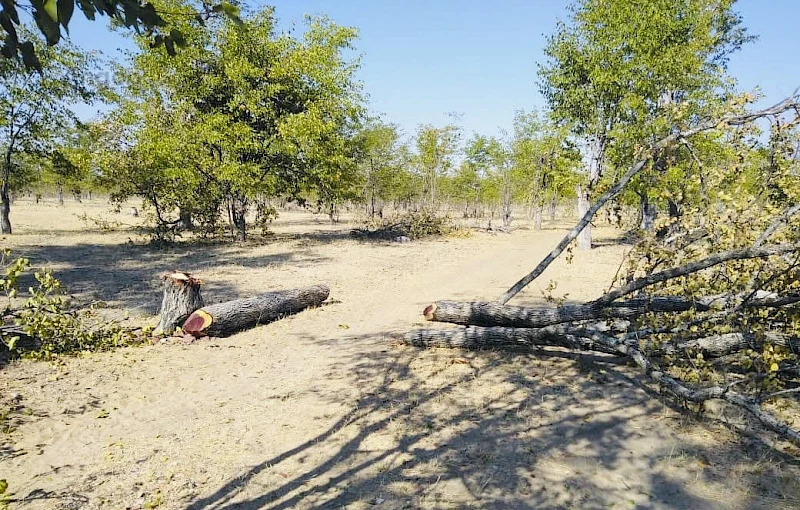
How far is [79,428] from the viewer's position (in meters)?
4.96

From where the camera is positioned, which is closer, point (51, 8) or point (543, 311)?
point (51, 8)

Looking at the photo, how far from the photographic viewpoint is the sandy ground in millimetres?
3838

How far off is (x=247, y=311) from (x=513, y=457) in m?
5.75

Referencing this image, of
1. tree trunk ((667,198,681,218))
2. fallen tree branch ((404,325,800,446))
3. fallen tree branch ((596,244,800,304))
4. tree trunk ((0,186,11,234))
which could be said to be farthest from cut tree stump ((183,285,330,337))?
tree trunk ((0,186,11,234))

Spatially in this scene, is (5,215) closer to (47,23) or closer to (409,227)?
(409,227)

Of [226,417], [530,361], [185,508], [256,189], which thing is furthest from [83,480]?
[256,189]

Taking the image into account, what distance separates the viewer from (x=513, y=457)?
4.33 meters

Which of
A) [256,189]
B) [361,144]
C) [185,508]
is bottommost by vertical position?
[185,508]

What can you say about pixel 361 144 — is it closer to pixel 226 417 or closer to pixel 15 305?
pixel 15 305

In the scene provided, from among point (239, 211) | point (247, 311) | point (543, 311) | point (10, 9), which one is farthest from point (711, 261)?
point (239, 211)

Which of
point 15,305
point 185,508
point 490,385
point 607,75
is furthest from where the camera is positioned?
point 607,75

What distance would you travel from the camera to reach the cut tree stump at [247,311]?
7918 mm

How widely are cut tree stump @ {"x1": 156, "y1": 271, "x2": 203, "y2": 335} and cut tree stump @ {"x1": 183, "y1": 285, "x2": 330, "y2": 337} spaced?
22 centimetres

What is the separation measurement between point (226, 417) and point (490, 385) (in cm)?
313
